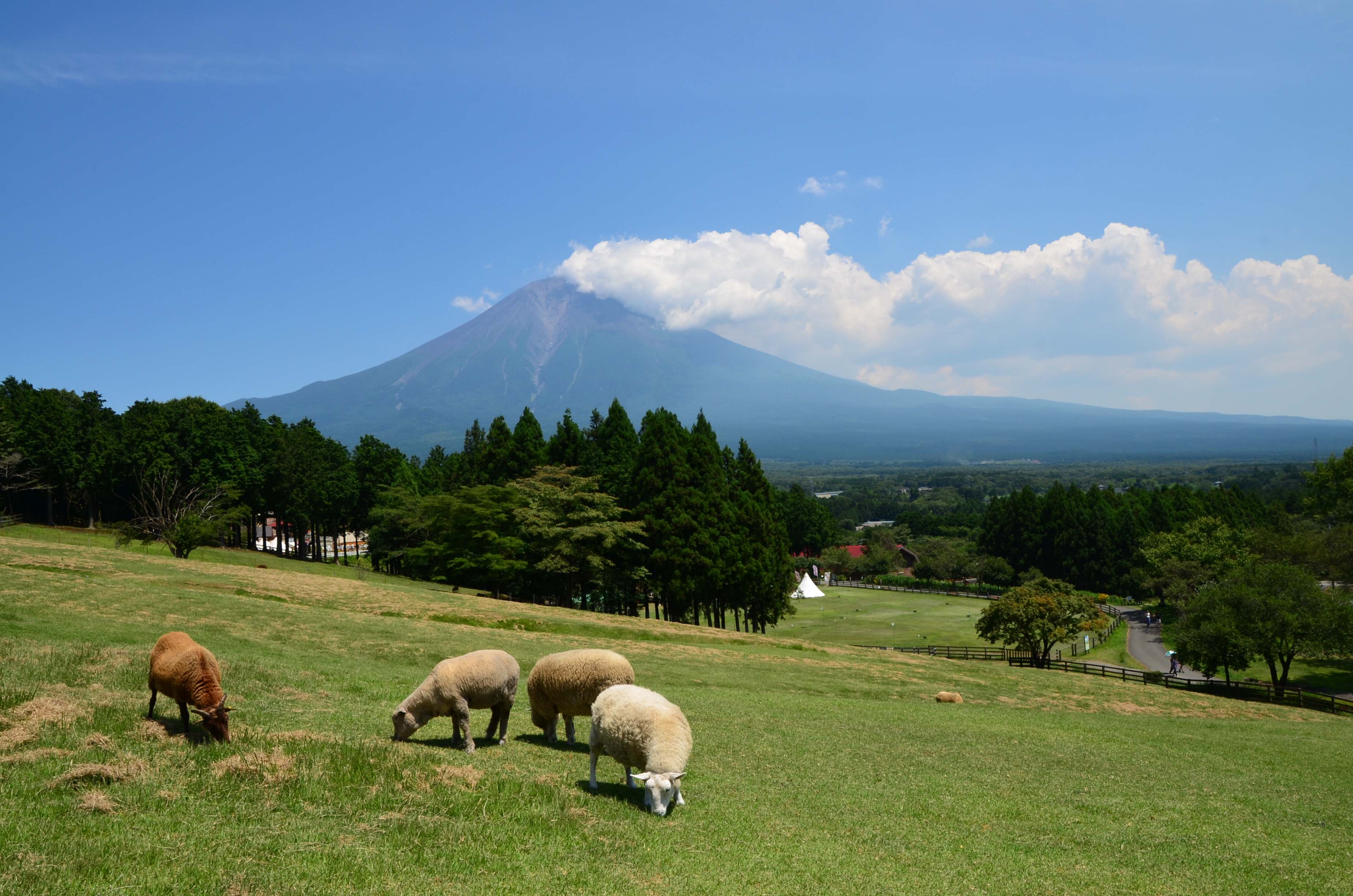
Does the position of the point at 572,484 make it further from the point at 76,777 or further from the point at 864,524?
the point at 864,524

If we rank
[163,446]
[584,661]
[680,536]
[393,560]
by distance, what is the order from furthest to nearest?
[393,560] → [163,446] → [680,536] → [584,661]

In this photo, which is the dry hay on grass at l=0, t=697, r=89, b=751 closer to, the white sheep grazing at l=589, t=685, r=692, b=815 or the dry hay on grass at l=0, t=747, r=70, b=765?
the dry hay on grass at l=0, t=747, r=70, b=765

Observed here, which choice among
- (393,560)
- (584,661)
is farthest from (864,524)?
(584,661)

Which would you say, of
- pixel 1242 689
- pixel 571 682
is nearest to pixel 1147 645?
pixel 1242 689

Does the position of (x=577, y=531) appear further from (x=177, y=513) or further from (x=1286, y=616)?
(x=1286, y=616)

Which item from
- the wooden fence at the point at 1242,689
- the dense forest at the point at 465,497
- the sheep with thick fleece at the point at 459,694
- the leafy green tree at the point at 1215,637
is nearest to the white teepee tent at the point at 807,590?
the dense forest at the point at 465,497

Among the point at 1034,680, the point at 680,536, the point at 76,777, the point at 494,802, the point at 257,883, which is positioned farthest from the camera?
the point at 680,536

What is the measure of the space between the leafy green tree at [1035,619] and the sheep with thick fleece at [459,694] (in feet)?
126

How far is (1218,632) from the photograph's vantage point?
121ft

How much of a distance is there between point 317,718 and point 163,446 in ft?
197

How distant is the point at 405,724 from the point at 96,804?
4.28m

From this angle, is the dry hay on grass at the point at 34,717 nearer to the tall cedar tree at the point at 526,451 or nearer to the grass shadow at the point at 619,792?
the grass shadow at the point at 619,792

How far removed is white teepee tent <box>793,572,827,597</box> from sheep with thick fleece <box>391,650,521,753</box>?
236 feet

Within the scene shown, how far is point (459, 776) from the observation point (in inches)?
366
